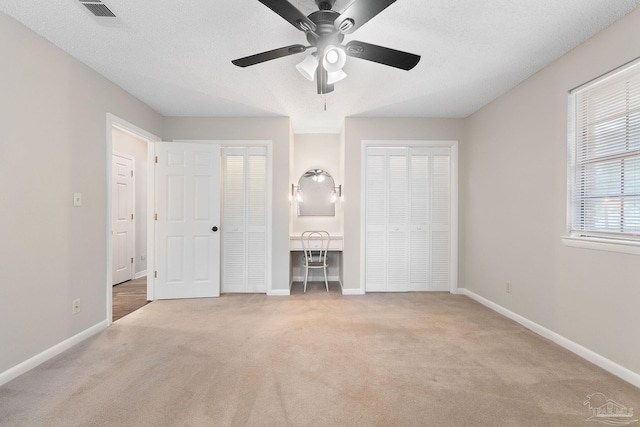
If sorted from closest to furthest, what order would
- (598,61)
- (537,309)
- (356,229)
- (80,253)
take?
(598,61)
(80,253)
(537,309)
(356,229)

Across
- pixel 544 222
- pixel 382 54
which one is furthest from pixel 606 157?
pixel 382 54

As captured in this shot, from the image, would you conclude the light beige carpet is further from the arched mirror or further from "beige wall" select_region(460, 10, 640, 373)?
the arched mirror

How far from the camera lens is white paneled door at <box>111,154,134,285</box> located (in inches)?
186

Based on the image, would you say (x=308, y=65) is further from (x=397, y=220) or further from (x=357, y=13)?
(x=397, y=220)

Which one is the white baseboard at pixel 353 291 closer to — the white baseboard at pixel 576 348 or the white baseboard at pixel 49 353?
the white baseboard at pixel 576 348

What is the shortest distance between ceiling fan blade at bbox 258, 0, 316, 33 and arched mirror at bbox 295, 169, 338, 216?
326 centimetres

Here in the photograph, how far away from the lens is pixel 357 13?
162 cm

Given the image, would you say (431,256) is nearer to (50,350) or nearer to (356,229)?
(356,229)

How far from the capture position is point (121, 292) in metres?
4.32

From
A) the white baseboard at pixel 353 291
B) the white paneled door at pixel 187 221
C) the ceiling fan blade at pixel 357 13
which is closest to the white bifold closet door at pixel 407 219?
the white baseboard at pixel 353 291

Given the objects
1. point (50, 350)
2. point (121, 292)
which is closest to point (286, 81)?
point (50, 350)

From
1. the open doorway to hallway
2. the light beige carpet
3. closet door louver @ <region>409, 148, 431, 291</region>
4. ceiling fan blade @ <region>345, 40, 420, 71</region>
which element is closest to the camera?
the light beige carpet

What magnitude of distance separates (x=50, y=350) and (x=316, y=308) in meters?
2.43

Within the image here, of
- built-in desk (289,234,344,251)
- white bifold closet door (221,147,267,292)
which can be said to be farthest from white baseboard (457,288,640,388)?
white bifold closet door (221,147,267,292)
